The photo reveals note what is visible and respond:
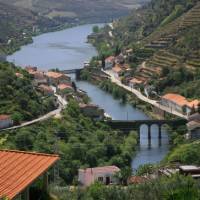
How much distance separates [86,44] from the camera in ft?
228

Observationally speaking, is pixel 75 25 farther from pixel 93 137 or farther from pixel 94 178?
pixel 94 178

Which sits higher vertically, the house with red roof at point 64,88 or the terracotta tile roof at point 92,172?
the house with red roof at point 64,88

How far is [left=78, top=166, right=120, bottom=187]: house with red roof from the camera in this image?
62.9ft

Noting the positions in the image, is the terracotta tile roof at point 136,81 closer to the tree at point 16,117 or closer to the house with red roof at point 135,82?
the house with red roof at point 135,82

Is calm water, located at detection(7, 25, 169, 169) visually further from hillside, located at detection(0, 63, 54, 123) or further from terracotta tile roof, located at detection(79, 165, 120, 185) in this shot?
hillside, located at detection(0, 63, 54, 123)

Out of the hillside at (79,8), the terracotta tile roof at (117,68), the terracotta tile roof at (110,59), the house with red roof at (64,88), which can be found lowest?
the house with red roof at (64,88)

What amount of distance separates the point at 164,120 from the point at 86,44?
40.1m

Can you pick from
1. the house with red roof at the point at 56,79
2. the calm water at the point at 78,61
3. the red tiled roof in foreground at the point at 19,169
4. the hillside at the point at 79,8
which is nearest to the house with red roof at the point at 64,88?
the house with red roof at the point at 56,79

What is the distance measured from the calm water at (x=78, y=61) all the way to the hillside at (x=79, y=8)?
29.1ft

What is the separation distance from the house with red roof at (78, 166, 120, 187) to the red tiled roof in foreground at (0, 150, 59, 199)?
13122 millimetres

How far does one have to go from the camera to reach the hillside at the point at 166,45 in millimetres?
38469

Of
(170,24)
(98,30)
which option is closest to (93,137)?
(170,24)

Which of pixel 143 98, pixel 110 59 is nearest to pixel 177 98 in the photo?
pixel 143 98

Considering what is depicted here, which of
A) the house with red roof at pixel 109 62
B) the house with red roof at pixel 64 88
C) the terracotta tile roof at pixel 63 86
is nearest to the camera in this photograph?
the house with red roof at pixel 64 88
